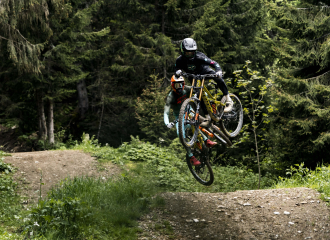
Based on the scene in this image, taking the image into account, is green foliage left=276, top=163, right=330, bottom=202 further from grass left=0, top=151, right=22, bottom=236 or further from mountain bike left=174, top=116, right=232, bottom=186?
grass left=0, top=151, right=22, bottom=236

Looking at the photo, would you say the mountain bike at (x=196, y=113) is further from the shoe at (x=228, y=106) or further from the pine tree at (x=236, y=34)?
the pine tree at (x=236, y=34)

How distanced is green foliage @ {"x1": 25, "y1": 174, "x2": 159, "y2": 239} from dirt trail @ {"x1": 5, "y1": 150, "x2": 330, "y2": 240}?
39cm

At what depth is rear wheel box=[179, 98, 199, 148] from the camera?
6070mm

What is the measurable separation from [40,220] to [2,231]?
72 cm

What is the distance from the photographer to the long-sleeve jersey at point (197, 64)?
6855mm

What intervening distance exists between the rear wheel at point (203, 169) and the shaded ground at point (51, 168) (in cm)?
270

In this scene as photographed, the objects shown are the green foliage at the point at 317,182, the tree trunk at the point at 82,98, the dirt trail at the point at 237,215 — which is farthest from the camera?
the tree trunk at the point at 82,98

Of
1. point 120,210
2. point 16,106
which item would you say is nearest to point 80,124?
point 16,106

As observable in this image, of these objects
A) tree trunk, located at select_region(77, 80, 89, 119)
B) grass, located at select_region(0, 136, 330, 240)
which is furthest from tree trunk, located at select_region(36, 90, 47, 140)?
tree trunk, located at select_region(77, 80, 89, 119)

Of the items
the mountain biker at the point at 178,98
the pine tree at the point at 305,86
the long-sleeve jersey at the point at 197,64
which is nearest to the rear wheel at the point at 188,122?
the mountain biker at the point at 178,98

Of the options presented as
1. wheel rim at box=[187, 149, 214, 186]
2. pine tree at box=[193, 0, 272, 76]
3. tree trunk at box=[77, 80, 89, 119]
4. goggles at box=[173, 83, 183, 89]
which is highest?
pine tree at box=[193, 0, 272, 76]

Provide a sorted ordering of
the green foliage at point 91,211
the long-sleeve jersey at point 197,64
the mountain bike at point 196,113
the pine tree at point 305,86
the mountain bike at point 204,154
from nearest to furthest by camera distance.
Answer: the green foliage at point 91,211 < the mountain bike at point 196,113 < the long-sleeve jersey at point 197,64 < the mountain bike at point 204,154 < the pine tree at point 305,86

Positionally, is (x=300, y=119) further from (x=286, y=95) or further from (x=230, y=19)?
(x=230, y=19)

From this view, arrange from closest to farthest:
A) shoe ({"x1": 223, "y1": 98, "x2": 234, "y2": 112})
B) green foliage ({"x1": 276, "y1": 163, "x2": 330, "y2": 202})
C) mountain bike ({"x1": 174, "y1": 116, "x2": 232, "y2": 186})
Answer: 1. mountain bike ({"x1": 174, "y1": 116, "x2": 232, "y2": 186})
2. shoe ({"x1": 223, "y1": 98, "x2": 234, "y2": 112})
3. green foliage ({"x1": 276, "y1": 163, "x2": 330, "y2": 202})
